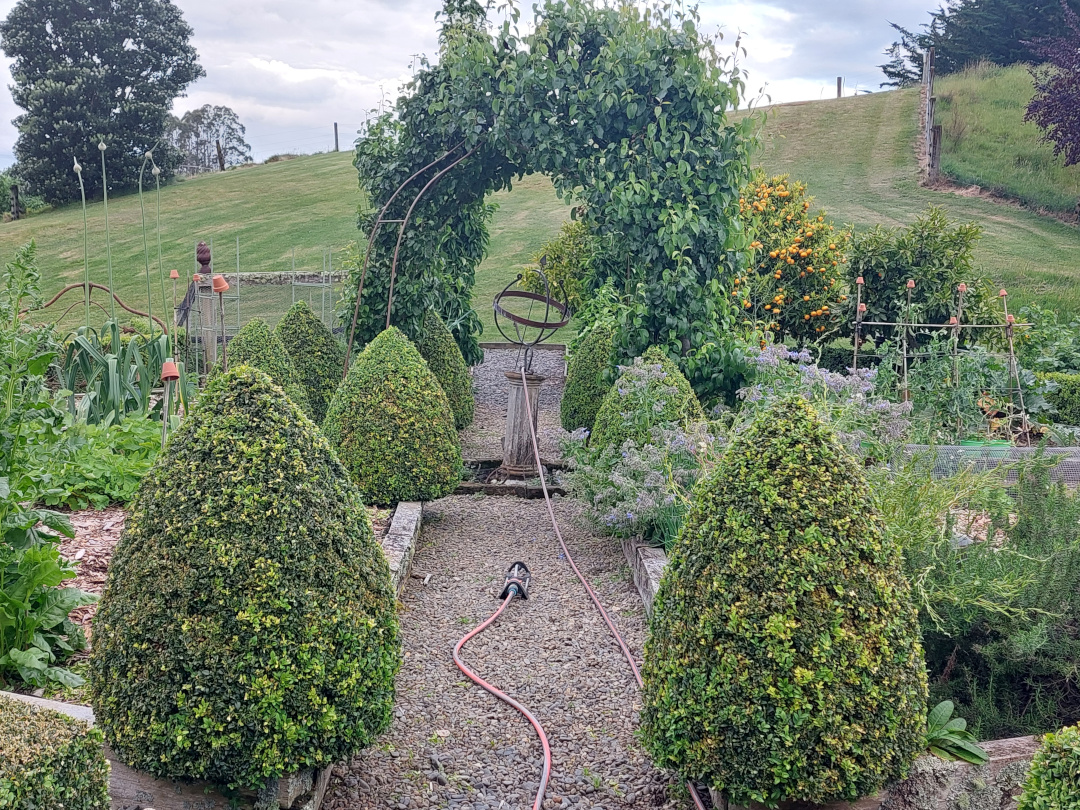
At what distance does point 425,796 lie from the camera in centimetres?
260

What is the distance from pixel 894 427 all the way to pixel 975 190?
61.7ft

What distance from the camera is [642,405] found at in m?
5.09

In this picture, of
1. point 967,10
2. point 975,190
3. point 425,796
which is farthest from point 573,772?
point 967,10

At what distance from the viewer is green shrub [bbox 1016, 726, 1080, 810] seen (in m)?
1.75

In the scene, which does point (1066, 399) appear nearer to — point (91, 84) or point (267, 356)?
point (267, 356)

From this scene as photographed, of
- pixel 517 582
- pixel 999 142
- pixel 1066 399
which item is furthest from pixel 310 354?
pixel 999 142

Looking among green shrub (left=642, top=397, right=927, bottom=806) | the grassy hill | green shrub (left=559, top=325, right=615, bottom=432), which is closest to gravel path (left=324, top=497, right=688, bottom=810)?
green shrub (left=642, top=397, right=927, bottom=806)

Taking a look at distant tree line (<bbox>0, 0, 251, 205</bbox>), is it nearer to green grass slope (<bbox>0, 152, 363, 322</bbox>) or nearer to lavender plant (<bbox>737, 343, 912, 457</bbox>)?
green grass slope (<bbox>0, 152, 363, 322</bbox>)

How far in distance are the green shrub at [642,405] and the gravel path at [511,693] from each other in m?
0.74

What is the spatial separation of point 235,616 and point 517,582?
2329 mm

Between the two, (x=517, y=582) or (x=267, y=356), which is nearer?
(x=517, y=582)

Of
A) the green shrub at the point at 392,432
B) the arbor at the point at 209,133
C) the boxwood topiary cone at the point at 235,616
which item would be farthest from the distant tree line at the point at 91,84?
the boxwood topiary cone at the point at 235,616

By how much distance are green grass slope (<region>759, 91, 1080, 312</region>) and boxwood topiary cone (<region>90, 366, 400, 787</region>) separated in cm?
994

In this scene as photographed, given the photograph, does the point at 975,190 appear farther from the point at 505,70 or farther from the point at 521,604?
the point at 521,604
